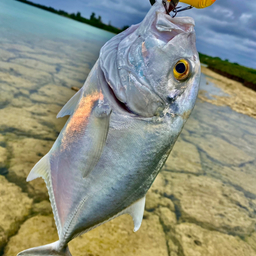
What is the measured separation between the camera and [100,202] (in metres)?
1.44

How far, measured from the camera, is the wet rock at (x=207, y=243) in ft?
7.21

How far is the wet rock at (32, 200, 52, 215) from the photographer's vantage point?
2039 mm

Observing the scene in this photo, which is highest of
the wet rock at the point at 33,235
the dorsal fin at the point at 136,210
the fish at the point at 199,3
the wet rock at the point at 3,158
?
the fish at the point at 199,3

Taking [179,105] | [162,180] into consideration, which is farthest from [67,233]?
[162,180]

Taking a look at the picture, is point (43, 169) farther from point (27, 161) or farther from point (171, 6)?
point (171, 6)

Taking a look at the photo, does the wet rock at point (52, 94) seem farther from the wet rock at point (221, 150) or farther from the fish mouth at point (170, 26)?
the fish mouth at point (170, 26)

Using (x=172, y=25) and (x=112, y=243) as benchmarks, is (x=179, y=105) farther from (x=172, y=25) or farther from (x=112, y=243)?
(x=112, y=243)

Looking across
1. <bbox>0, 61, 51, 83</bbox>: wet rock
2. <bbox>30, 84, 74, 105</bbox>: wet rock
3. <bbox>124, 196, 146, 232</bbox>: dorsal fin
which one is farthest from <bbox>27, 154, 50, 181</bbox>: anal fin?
<bbox>0, 61, 51, 83</bbox>: wet rock

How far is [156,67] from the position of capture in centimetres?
124

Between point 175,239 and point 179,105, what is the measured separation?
5.25 feet

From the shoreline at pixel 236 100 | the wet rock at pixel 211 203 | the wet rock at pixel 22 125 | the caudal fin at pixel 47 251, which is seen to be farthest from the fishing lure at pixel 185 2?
the shoreline at pixel 236 100

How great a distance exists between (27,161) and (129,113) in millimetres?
1771

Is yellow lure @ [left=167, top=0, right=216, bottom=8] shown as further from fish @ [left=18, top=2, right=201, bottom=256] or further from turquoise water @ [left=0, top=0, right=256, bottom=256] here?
turquoise water @ [left=0, top=0, right=256, bottom=256]

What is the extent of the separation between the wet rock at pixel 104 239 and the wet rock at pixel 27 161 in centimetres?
33
